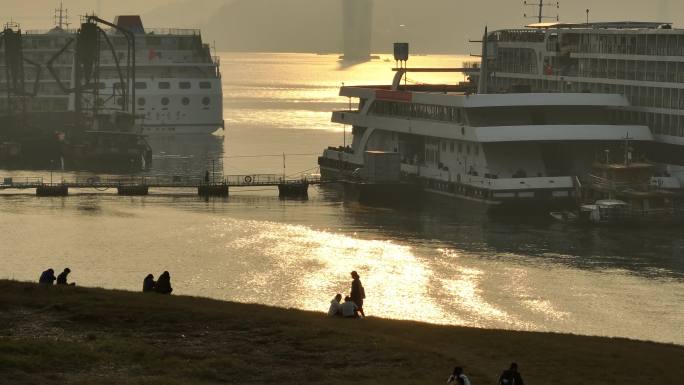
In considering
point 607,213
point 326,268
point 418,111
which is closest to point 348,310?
point 326,268

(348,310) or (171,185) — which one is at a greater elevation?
(171,185)

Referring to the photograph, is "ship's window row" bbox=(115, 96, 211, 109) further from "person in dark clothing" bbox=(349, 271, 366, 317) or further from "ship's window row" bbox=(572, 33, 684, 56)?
"person in dark clothing" bbox=(349, 271, 366, 317)

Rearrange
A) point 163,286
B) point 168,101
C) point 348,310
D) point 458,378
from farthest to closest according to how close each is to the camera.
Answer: point 168,101, point 163,286, point 348,310, point 458,378

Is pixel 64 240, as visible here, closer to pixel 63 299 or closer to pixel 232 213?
pixel 232 213

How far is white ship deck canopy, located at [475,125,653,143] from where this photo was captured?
3187 inches

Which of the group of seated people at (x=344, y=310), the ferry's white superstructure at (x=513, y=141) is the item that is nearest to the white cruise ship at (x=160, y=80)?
the ferry's white superstructure at (x=513, y=141)

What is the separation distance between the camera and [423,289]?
56.2 metres

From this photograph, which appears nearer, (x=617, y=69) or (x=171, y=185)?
(x=617, y=69)

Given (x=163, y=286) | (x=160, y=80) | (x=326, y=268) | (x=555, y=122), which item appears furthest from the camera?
(x=160, y=80)

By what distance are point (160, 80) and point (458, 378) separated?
114741mm

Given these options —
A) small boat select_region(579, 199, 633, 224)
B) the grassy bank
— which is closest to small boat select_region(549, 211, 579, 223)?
small boat select_region(579, 199, 633, 224)

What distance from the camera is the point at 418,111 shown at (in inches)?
3548

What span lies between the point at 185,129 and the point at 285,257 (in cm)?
8214

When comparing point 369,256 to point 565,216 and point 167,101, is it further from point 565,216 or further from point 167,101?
point 167,101
